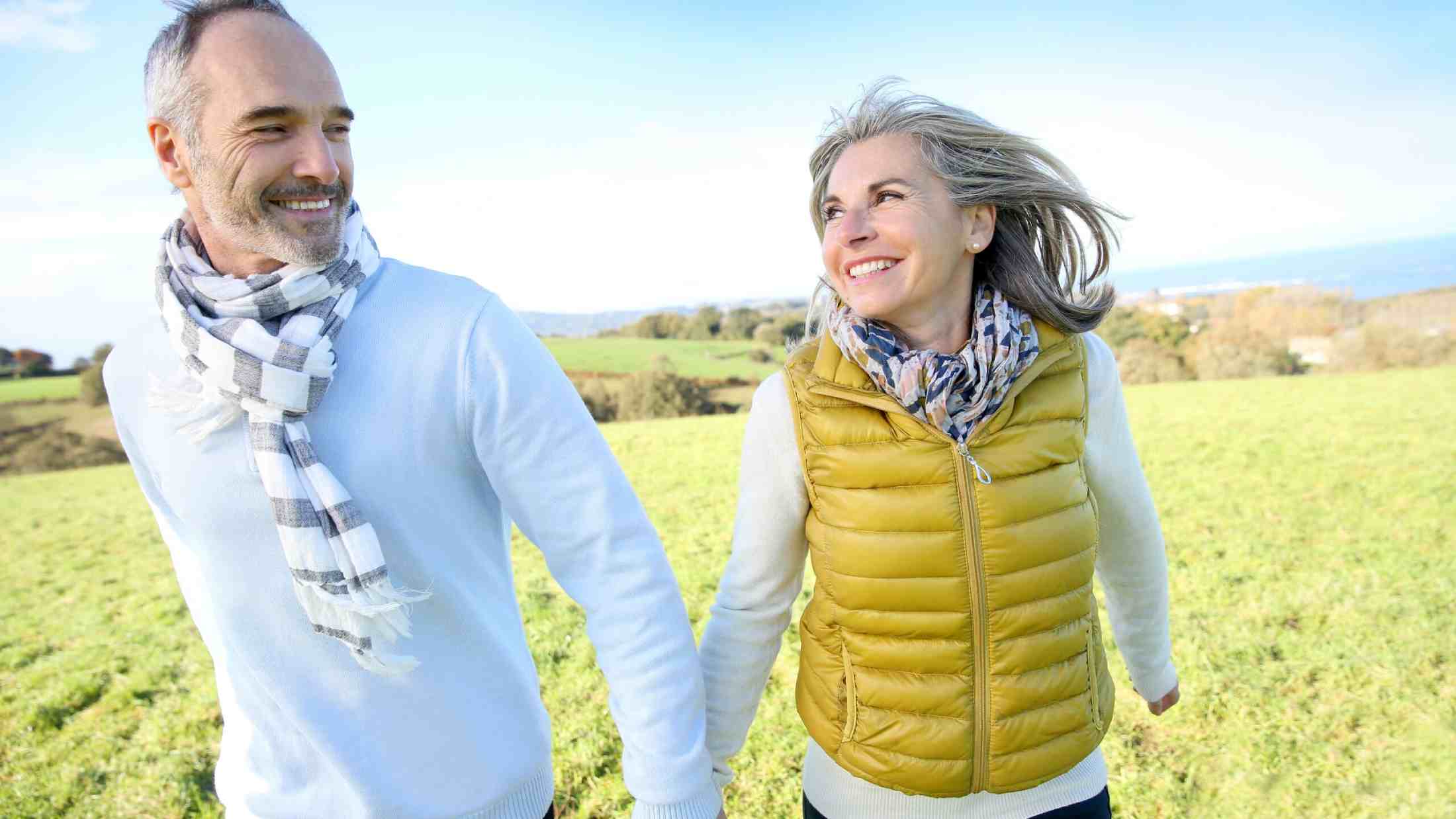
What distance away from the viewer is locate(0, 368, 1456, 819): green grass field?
3.31m

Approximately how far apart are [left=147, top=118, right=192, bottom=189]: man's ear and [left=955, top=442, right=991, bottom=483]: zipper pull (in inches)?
56.5

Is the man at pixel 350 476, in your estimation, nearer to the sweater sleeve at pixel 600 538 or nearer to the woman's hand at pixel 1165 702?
the sweater sleeve at pixel 600 538

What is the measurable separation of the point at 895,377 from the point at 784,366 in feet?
0.90

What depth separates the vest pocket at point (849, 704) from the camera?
1613 millimetres

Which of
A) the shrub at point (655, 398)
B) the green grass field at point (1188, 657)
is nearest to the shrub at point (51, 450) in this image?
the green grass field at point (1188, 657)

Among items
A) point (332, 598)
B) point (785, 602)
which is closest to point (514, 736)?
point (332, 598)

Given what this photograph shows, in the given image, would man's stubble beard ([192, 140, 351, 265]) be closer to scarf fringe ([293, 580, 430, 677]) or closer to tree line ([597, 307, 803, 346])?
scarf fringe ([293, 580, 430, 677])

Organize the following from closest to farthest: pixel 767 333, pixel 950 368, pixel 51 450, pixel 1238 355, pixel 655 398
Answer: pixel 950 368 → pixel 51 450 → pixel 655 398 → pixel 1238 355 → pixel 767 333

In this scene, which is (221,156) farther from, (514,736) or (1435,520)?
(1435,520)

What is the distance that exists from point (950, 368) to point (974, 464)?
184 millimetres

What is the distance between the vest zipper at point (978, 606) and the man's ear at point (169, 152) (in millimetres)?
1447

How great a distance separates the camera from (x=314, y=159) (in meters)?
1.35

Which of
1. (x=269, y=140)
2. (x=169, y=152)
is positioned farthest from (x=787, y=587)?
(x=169, y=152)

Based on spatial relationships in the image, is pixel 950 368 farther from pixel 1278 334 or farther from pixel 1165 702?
pixel 1278 334
